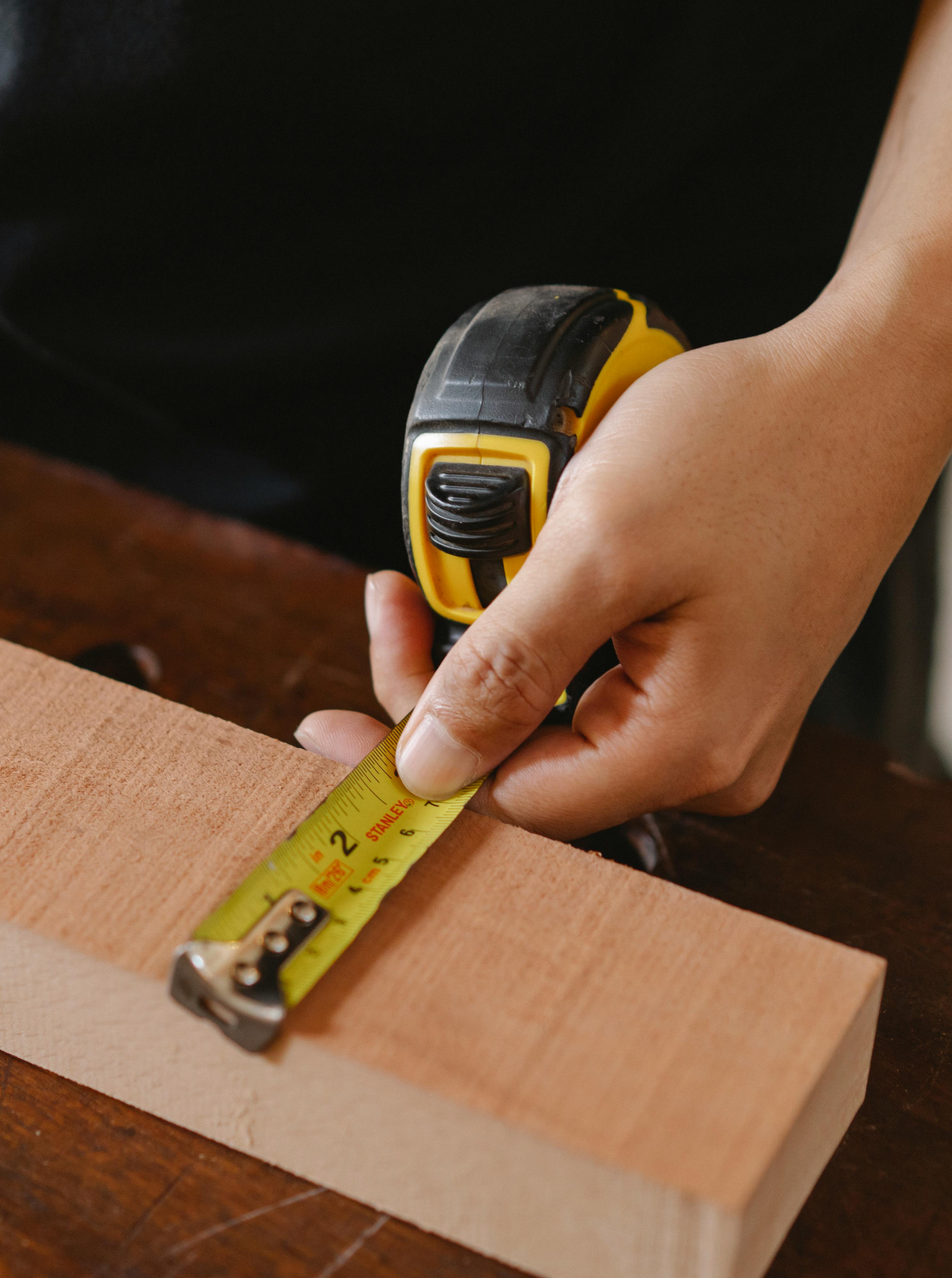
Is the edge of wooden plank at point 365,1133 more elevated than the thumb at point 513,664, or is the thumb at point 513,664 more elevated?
the thumb at point 513,664

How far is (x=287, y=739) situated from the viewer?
0.96 meters

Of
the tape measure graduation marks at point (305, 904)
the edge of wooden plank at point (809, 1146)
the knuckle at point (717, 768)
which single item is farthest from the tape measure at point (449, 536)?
the edge of wooden plank at point (809, 1146)

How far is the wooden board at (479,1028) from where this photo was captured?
0.54m

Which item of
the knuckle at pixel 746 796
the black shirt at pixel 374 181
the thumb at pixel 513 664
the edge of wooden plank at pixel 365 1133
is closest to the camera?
the edge of wooden plank at pixel 365 1133

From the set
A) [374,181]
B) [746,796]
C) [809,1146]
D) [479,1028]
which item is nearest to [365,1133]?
[479,1028]

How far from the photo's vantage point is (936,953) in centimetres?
78

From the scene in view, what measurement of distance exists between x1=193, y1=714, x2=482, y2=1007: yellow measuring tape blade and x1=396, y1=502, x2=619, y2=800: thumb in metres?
0.02

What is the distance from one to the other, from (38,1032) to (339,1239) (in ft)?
0.81

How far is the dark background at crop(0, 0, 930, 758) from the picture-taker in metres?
0.99

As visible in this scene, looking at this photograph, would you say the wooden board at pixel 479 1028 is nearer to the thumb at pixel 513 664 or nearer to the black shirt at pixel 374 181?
the thumb at pixel 513 664

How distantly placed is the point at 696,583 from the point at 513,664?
14 cm

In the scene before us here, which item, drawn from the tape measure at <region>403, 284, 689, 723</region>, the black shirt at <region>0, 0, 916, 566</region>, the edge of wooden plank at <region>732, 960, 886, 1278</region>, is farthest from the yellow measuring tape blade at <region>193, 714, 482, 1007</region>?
the black shirt at <region>0, 0, 916, 566</region>

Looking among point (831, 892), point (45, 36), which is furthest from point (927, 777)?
point (45, 36)

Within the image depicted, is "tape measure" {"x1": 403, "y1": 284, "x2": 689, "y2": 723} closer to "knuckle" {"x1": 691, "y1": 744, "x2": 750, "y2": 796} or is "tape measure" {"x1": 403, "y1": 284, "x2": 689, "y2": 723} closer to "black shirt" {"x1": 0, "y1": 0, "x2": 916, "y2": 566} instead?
"knuckle" {"x1": 691, "y1": 744, "x2": 750, "y2": 796}
